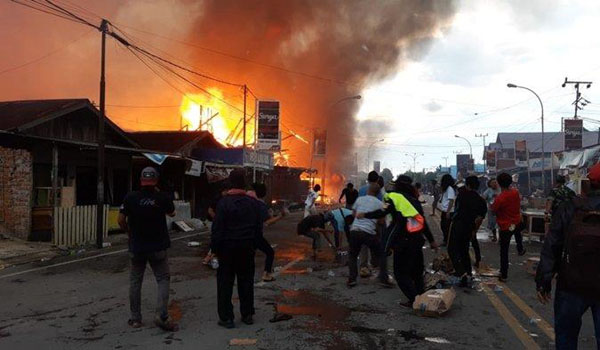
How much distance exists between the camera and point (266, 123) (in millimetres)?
18453

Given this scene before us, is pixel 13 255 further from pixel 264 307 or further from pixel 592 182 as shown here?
pixel 592 182

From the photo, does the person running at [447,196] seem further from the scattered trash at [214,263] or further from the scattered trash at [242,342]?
the scattered trash at [242,342]

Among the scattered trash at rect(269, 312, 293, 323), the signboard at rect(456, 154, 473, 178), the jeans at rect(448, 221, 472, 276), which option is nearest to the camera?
the scattered trash at rect(269, 312, 293, 323)

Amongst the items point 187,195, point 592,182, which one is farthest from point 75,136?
point 592,182

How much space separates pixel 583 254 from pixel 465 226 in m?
4.19

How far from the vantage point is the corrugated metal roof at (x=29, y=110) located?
42.3 feet

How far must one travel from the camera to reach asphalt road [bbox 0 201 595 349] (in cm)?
461

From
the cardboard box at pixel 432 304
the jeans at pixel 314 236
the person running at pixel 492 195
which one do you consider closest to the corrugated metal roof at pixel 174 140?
the person running at pixel 492 195

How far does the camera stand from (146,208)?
4.98m

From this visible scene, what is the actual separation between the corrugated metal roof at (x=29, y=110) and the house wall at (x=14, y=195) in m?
0.75

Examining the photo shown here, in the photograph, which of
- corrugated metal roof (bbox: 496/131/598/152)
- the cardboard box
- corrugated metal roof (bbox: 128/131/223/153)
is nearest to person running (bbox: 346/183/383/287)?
the cardboard box

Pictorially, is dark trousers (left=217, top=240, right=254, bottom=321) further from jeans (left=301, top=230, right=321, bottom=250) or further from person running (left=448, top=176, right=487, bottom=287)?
jeans (left=301, top=230, right=321, bottom=250)

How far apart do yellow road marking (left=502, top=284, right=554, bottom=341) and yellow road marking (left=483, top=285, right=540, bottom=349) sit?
0.62 feet

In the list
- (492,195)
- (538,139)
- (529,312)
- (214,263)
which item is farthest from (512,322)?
(538,139)
